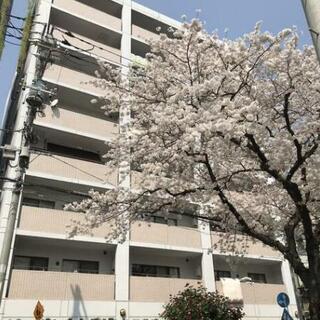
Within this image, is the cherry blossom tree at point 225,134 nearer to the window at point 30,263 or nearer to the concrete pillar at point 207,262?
the window at point 30,263

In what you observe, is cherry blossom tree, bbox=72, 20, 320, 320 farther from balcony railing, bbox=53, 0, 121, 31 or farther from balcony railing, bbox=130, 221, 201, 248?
balcony railing, bbox=53, 0, 121, 31

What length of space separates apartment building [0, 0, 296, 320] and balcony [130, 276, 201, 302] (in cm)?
4

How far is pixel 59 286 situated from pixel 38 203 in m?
3.99

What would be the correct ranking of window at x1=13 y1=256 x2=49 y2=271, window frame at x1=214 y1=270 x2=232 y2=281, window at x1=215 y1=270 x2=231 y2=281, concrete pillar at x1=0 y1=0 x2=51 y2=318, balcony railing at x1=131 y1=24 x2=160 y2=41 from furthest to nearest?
balcony railing at x1=131 y1=24 x2=160 y2=41 < window at x1=215 y1=270 x2=231 y2=281 < window frame at x1=214 y1=270 x2=232 y2=281 < window at x1=13 y1=256 x2=49 y2=271 < concrete pillar at x1=0 y1=0 x2=51 y2=318

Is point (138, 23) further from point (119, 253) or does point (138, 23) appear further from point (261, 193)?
point (261, 193)

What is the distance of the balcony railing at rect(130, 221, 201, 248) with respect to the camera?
55.9ft

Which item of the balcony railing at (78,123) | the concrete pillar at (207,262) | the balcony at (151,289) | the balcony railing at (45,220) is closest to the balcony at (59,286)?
the balcony at (151,289)

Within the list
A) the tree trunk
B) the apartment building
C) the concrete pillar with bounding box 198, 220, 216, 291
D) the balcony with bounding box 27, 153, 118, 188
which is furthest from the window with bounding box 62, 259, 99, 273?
the tree trunk

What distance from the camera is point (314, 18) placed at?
388 cm

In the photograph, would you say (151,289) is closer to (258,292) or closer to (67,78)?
(258,292)

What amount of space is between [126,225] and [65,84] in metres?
11.2

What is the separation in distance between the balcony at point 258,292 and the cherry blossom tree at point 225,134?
8767 millimetres

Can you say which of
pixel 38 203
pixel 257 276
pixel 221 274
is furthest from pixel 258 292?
pixel 38 203

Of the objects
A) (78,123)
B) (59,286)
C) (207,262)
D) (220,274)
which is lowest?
(59,286)
